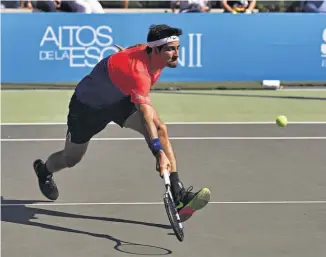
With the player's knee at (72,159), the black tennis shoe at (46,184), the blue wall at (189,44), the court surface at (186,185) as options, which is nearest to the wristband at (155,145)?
the court surface at (186,185)

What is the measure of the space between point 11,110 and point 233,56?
4.52 metres

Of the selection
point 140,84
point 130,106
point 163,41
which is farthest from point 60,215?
point 163,41

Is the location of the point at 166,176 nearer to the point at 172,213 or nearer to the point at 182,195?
the point at 172,213

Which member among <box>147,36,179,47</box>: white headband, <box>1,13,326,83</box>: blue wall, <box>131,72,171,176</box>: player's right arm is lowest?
<box>1,13,326,83</box>: blue wall

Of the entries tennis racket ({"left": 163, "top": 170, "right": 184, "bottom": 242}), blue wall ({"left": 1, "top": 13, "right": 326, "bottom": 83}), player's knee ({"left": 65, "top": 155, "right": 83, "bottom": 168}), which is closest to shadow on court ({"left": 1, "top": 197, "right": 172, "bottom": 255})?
tennis racket ({"left": 163, "top": 170, "right": 184, "bottom": 242})

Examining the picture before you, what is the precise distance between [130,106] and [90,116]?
1.23 feet

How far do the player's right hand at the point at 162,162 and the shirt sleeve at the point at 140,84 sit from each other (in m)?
0.44

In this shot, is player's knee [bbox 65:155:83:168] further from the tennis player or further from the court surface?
the court surface

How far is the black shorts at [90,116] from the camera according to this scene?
8.05 meters

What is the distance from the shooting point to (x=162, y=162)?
7.02m

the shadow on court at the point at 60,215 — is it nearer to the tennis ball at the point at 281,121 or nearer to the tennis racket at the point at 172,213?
the tennis racket at the point at 172,213

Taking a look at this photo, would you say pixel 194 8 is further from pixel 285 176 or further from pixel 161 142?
pixel 161 142

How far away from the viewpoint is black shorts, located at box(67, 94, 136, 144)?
317 inches

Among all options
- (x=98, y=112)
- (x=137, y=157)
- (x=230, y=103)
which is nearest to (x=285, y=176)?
(x=137, y=157)
